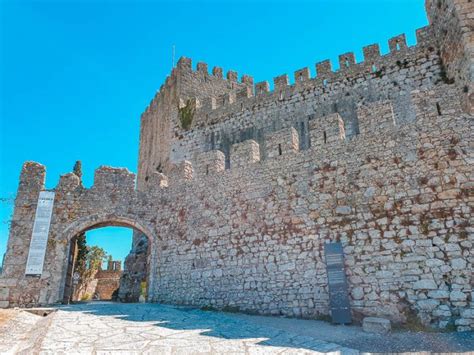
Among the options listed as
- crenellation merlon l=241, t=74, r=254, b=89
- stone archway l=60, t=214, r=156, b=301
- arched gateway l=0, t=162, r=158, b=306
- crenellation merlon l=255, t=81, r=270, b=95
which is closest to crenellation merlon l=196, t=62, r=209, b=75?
crenellation merlon l=241, t=74, r=254, b=89

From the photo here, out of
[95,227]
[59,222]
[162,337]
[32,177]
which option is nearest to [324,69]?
[95,227]

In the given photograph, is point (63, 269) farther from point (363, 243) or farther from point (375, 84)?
point (375, 84)

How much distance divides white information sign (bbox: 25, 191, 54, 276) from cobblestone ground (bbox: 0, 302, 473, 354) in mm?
2563

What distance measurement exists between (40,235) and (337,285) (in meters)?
8.24

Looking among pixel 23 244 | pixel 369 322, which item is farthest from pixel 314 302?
pixel 23 244

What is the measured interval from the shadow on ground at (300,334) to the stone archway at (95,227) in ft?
9.65

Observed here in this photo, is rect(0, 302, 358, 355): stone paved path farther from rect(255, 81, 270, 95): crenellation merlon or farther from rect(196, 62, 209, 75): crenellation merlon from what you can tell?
rect(196, 62, 209, 75): crenellation merlon

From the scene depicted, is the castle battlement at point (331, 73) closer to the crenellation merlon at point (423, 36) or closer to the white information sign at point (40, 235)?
the crenellation merlon at point (423, 36)

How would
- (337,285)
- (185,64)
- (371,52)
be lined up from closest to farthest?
(337,285)
(371,52)
(185,64)

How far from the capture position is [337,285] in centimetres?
730

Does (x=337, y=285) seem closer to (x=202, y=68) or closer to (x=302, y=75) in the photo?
(x=302, y=75)

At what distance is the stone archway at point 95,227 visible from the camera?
10383mm

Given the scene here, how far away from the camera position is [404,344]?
5359mm

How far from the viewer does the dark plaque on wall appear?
7008 millimetres
